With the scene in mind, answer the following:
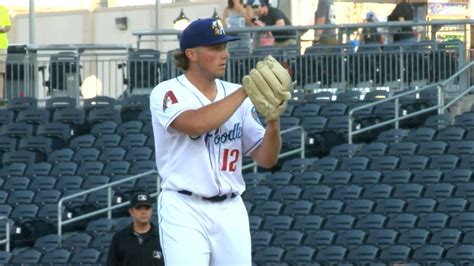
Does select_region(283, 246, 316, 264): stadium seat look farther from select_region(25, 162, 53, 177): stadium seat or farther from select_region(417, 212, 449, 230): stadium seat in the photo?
select_region(25, 162, 53, 177): stadium seat

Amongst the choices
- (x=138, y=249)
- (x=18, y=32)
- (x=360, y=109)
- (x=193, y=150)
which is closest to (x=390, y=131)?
(x=360, y=109)

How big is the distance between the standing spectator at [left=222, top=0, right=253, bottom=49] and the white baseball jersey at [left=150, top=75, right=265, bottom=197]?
41.5 ft

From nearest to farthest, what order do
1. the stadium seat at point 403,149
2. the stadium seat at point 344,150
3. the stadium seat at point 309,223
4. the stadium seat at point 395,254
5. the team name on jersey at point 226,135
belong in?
the team name on jersey at point 226,135
the stadium seat at point 395,254
the stadium seat at point 309,223
the stadium seat at point 403,149
the stadium seat at point 344,150

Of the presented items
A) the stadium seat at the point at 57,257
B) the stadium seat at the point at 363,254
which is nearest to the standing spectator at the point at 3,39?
the stadium seat at the point at 57,257

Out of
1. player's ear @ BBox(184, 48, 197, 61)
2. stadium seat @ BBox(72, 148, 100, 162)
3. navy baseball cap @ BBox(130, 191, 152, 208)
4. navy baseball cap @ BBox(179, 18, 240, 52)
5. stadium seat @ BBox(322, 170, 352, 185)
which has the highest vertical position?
navy baseball cap @ BBox(179, 18, 240, 52)

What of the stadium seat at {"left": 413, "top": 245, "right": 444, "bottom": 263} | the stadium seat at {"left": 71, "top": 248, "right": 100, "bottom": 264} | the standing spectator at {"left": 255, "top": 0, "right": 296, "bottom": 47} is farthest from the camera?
the standing spectator at {"left": 255, "top": 0, "right": 296, "bottom": 47}

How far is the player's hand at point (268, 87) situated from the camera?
596cm

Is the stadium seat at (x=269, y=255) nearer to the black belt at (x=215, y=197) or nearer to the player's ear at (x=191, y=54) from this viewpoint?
the black belt at (x=215, y=197)

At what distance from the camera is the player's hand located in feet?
19.6

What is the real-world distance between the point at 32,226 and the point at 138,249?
6.38m

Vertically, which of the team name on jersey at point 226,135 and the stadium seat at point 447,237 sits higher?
the team name on jersey at point 226,135

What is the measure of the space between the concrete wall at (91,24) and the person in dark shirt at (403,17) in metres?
8.79

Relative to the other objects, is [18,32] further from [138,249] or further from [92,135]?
[138,249]

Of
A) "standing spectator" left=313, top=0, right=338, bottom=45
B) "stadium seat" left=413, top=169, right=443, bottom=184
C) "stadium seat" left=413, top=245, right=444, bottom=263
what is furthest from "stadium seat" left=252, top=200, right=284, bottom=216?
"standing spectator" left=313, top=0, right=338, bottom=45
